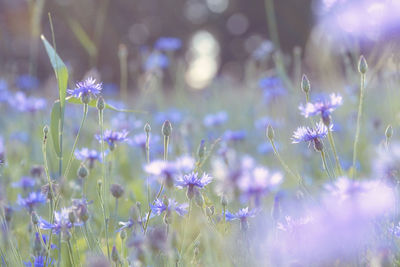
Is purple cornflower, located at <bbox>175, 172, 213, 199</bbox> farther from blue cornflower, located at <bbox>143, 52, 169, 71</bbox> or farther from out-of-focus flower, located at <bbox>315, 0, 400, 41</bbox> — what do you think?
blue cornflower, located at <bbox>143, 52, 169, 71</bbox>

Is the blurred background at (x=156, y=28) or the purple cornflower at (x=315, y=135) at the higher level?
the blurred background at (x=156, y=28)

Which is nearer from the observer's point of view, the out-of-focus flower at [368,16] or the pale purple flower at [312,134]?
the pale purple flower at [312,134]

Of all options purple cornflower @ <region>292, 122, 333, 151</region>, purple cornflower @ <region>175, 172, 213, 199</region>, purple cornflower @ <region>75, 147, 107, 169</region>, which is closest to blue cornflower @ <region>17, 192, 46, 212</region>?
purple cornflower @ <region>75, 147, 107, 169</region>

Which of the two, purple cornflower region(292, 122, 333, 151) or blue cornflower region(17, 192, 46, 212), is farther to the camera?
blue cornflower region(17, 192, 46, 212)

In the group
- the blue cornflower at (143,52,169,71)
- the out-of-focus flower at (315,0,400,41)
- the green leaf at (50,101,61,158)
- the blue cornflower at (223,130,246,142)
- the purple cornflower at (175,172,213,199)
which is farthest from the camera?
the blue cornflower at (143,52,169,71)

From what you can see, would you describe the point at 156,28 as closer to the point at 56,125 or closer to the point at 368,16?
the point at 368,16

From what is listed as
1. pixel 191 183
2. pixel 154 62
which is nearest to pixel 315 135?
pixel 191 183

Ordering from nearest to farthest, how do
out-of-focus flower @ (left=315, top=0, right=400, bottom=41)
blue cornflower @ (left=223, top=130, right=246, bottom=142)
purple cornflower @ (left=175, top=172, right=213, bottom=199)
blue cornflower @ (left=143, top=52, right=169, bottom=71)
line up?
purple cornflower @ (left=175, top=172, right=213, bottom=199) < out-of-focus flower @ (left=315, top=0, right=400, bottom=41) < blue cornflower @ (left=223, top=130, right=246, bottom=142) < blue cornflower @ (left=143, top=52, right=169, bottom=71)

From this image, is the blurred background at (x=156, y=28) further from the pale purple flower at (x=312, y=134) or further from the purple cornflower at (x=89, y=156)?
the pale purple flower at (x=312, y=134)

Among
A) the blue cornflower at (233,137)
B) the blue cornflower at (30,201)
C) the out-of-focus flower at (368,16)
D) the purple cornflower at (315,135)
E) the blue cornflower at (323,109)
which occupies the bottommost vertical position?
the blue cornflower at (30,201)

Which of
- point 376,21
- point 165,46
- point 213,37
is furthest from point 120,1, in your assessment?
point 376,21

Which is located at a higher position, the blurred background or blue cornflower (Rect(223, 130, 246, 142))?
the blurred background

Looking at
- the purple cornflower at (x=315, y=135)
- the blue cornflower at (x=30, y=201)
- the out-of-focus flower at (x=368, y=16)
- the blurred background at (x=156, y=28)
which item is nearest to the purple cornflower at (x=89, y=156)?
the blue cornflower at (x=30, y=201)

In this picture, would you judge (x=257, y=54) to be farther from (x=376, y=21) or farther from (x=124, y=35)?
(x=124, y=35)
